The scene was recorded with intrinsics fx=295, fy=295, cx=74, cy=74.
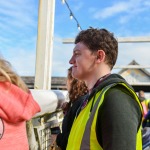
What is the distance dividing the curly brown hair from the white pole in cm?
163

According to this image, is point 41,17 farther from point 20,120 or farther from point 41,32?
point 20,120

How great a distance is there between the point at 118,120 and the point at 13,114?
387 mm

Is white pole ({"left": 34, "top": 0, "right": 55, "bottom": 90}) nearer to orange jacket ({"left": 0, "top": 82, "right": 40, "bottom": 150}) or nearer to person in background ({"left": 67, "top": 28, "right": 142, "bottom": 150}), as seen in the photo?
person in background ({"left": 67, "top": 28, "right": 142, "bottom": 150})

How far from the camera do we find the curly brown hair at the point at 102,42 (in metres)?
1.47

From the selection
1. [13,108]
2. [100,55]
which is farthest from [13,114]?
[100,55]

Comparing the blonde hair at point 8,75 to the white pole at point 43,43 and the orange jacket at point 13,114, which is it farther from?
the white pole at point 43,43

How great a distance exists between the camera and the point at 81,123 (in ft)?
4.05

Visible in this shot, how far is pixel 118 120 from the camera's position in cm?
108

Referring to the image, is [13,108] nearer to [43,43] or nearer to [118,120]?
[118,120]

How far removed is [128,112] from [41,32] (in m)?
2.28

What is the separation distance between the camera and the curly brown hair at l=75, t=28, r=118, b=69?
1.47 metres

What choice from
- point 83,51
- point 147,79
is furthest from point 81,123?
point 147,79

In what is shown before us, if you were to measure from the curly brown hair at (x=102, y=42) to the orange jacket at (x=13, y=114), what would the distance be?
468 mm

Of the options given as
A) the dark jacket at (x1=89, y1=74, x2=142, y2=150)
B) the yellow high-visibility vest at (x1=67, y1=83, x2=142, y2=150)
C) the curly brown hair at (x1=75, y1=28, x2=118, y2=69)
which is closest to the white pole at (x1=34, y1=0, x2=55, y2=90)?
the curly brown hair at (x1=75, y1=28, x2=118, y2=69)
